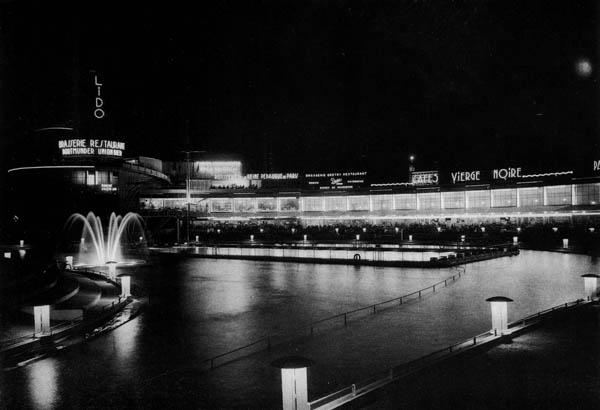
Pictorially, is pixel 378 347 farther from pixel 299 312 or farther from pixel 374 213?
pixel 374 213

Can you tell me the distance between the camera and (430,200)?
8275cm

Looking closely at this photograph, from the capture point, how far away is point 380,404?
9.47 metres

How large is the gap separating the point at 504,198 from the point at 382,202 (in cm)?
1918

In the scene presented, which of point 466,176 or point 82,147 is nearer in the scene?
point 82,147

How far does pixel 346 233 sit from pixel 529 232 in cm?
1880

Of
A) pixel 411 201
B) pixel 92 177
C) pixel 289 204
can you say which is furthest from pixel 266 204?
pixel 92 177

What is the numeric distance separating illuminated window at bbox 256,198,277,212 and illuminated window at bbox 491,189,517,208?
117 ft

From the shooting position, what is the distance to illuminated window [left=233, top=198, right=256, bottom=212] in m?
92.2

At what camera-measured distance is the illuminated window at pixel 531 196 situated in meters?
70.6


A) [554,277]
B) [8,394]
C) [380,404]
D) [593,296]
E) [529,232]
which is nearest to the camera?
[380,404]

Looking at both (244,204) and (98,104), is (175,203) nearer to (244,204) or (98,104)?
(244,204)

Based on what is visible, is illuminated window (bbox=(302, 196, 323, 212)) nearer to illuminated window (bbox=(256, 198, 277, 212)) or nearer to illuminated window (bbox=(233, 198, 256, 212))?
illuminated window (bbox=(256, 198, 277, 212))

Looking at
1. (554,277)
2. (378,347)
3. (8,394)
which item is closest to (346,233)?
(554,277)

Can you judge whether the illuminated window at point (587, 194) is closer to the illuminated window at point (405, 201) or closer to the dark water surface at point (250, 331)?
the illuminated window at point (405, 201)
